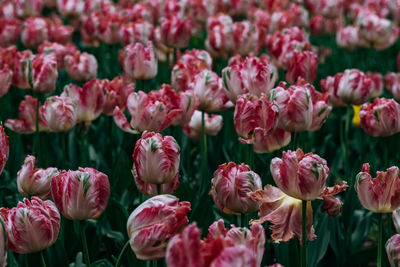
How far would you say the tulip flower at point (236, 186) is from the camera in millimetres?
1444

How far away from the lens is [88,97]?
2234 millimetres

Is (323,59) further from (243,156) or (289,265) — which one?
(289,265)

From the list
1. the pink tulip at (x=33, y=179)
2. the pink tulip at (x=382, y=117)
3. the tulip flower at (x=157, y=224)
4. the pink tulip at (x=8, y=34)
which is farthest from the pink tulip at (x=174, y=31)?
the tulip flower at (x=157, y=224)

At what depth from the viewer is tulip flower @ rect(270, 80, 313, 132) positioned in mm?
1799

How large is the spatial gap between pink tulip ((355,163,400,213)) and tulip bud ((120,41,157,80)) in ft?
4.32

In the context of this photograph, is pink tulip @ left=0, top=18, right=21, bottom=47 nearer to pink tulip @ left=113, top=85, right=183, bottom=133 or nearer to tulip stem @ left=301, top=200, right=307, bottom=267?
pink tulip @ left=113, top=85, right=183, bottom=133

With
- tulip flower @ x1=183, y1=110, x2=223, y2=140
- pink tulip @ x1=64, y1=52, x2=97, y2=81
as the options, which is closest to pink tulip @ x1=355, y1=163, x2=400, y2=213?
tulip flower @ x1=183, y1=110, x2=223, y2=140

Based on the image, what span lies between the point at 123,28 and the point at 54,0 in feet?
6.10

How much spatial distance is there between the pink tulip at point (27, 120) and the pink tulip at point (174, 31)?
0.88 meters

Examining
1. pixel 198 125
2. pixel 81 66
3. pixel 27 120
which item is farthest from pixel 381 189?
pixel 81 66

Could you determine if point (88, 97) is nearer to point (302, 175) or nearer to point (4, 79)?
point (4, 79)

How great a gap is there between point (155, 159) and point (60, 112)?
0.73m

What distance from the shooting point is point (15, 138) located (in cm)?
262

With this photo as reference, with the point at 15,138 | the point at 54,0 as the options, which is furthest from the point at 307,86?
the point at 54,0
